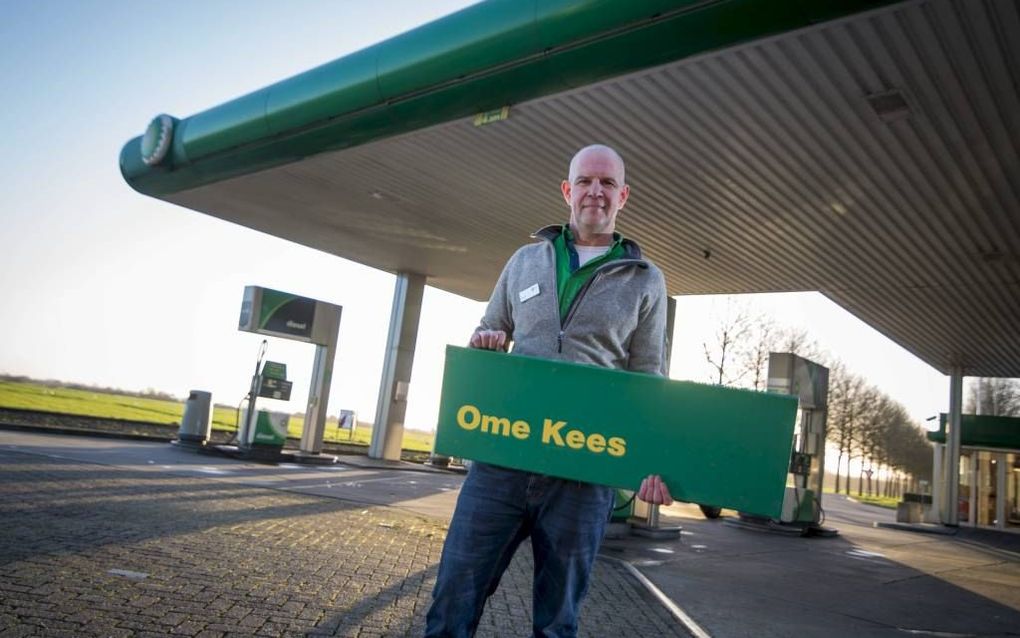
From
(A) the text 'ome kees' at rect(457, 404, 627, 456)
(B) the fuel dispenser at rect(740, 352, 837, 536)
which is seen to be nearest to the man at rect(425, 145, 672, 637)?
(A) the text 'ome kees' at rect(457, 404, 627, 456)

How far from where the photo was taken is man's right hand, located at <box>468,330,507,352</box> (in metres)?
2.28

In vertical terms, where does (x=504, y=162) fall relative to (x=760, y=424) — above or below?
above

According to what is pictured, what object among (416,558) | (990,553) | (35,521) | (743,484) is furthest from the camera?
(990,553)

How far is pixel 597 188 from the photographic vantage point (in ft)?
7.87

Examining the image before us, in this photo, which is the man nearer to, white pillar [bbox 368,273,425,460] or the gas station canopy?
the gas station canopy

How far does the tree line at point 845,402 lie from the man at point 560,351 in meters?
20.2

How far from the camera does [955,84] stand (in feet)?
28.8

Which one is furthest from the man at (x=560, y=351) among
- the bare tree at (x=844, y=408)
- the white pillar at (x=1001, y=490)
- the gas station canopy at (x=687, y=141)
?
the bare tree at (x=844, y=408)

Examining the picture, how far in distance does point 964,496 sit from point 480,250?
74.8ft

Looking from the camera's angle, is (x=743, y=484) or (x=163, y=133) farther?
(x=163, y=133)

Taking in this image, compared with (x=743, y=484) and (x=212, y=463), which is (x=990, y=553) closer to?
(x=212, y=463)

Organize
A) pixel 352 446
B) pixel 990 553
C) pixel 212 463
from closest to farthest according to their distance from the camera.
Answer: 1. pixel 212 463
2. pixel 990 553
3. pixel 352 446

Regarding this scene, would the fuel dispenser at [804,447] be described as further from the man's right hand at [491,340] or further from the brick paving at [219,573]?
the man's right hand at [491,340]

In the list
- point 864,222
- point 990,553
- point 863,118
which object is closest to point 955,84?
point 863,118
